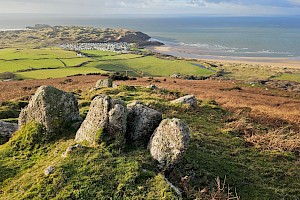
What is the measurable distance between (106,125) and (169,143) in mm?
3037

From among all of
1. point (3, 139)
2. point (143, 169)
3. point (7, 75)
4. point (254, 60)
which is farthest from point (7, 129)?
point (254, 60)

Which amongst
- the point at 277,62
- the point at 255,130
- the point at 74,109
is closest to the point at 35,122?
the point at 74,109

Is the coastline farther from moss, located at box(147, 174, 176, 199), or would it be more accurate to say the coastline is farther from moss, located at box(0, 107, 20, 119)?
moss, located at box(147, 174, 176, 199)

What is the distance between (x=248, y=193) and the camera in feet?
45.4

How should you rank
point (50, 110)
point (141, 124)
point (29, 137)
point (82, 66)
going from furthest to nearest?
point (82, 66)
point (50, 110)
point (29, 137)
point (141, 124)

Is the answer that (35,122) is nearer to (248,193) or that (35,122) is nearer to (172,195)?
(172,195)

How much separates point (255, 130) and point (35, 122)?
45.9 feet

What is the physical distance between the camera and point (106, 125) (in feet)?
48.4

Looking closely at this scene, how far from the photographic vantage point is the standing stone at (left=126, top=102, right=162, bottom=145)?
50.8ft

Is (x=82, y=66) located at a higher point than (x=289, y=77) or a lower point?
lower

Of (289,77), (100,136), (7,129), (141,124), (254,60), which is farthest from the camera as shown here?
(254,60)

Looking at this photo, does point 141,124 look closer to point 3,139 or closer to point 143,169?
point 143,169

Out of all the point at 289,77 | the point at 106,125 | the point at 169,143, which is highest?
the point at 106,125

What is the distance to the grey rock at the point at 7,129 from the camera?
1791cm
